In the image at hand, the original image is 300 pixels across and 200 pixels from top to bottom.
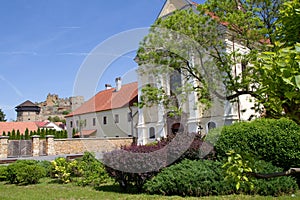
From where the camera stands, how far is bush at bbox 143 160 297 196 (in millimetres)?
7453

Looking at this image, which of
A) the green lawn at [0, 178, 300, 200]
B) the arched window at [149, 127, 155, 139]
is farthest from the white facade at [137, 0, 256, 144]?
the green lawn at [0, 178, 300, 200]

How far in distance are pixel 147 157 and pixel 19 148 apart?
2132cm

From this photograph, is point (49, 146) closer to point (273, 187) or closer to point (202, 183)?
point (202, 183)

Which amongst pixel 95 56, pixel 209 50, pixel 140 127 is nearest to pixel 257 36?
pixel 209 50

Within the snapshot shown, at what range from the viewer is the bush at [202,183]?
293 inches

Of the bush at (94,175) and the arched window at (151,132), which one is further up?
the arched window at (151,132)

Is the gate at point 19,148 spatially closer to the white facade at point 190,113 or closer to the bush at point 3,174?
the white facade at point 190,113

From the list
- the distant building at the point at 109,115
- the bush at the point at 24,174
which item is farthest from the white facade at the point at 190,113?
the bush at the point at 24,174

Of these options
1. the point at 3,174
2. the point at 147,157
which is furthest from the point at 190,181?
the point at 3,174

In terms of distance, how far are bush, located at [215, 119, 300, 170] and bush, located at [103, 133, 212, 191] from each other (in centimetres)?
81

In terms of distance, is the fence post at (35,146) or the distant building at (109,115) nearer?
the fence post at (35,146)

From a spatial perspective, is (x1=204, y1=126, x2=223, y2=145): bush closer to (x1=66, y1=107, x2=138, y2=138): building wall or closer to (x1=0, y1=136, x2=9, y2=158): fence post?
(x1=0, y1=136, x2=9, y2=158): fence post

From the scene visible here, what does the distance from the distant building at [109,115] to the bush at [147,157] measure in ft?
69.7

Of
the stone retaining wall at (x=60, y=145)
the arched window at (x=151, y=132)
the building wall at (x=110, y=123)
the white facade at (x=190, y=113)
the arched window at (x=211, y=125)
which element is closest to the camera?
the white facade at (x=190, y=113)
